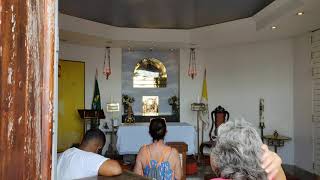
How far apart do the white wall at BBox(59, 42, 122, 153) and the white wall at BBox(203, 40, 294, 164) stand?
2.23 meters

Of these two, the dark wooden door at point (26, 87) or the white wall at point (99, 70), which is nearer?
the dark wooden door at point (26, 87)

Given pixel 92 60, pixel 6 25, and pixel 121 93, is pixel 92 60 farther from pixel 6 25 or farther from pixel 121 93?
pixel 6 25

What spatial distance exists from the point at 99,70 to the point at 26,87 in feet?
25.0

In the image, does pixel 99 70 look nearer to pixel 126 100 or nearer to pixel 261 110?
pixel 126 100

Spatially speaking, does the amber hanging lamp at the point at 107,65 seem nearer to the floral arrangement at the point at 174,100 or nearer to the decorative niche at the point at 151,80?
the decorative niche at the point at 151,80

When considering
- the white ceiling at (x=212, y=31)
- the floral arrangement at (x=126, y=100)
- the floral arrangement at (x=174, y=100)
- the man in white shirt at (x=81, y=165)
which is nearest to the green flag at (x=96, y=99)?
the floral arrangement at (x=126, y=100)

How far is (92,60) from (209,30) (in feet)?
9.15

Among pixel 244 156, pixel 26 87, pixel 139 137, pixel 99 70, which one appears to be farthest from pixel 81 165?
pixel 99 70

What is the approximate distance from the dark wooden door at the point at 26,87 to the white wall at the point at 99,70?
23.9ft

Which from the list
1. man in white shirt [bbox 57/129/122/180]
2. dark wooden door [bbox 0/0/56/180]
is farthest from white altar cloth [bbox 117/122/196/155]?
dark wooden door [bbox 0/0/56/180]

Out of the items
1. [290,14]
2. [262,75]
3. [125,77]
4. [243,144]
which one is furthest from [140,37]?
[243,144]

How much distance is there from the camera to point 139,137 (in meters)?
6.92

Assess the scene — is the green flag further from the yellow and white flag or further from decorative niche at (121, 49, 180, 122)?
the yellow and white flag

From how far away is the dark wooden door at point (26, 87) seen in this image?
45cm
